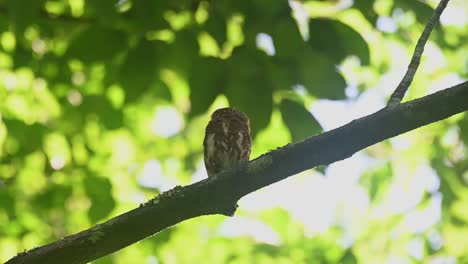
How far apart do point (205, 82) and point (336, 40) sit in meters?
0.60

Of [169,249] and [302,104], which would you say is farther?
[169,249]

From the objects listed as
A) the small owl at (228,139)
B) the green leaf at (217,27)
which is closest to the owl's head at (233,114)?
the small owl at (228,139)

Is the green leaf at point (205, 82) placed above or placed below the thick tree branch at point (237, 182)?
above

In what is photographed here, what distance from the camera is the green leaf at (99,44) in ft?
10.7

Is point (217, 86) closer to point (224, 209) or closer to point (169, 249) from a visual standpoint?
point (224, 209)

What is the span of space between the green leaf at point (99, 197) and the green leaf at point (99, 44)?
1.19 m

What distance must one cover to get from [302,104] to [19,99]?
106 inches

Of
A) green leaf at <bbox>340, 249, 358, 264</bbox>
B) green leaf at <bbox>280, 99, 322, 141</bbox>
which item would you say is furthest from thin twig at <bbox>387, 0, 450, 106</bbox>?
green leaf at <bbox>340, 249, 358, 264</bbox>

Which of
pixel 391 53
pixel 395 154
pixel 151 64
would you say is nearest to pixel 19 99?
pixel 151 64

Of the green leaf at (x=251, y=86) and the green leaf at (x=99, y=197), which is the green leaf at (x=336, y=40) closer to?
the green leaf at (x=251, y=86)

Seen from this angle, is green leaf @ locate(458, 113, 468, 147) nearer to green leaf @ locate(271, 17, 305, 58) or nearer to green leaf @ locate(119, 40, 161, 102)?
green leaf @ locate(271, 17, 305, 58)

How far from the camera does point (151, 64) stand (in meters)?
3.22

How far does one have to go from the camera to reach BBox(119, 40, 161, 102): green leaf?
3.21 meters

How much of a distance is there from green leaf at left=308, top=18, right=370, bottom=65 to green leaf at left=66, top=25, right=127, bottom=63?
0.87m
